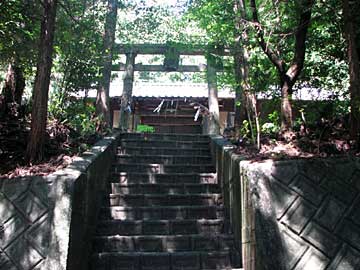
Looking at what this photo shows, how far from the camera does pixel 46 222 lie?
3.37 metres

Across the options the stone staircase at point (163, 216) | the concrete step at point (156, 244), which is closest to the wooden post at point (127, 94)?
the stone staircase at point (163, 216)

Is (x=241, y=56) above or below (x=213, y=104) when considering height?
above

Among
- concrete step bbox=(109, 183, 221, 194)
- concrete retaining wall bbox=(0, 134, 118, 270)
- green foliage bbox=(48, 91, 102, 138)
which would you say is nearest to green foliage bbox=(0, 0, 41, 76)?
green foliage bbox=(48, 91, 102, 138)

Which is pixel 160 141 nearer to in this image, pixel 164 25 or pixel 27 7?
pixel 27 7

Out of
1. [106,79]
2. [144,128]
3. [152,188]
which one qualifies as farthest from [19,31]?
[144,128]

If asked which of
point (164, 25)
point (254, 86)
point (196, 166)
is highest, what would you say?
point (164, 25)

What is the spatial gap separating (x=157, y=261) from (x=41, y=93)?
2396mm

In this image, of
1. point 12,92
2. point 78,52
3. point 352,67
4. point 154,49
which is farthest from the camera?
point 154,49

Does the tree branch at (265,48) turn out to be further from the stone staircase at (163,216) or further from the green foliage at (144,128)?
the green foliage at (144,128)

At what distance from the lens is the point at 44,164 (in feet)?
13.4

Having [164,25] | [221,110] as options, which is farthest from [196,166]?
[164,25]

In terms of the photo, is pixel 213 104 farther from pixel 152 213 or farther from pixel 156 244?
pixel 156 244

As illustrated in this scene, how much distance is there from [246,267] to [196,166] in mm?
2362

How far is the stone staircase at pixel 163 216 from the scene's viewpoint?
396cm
